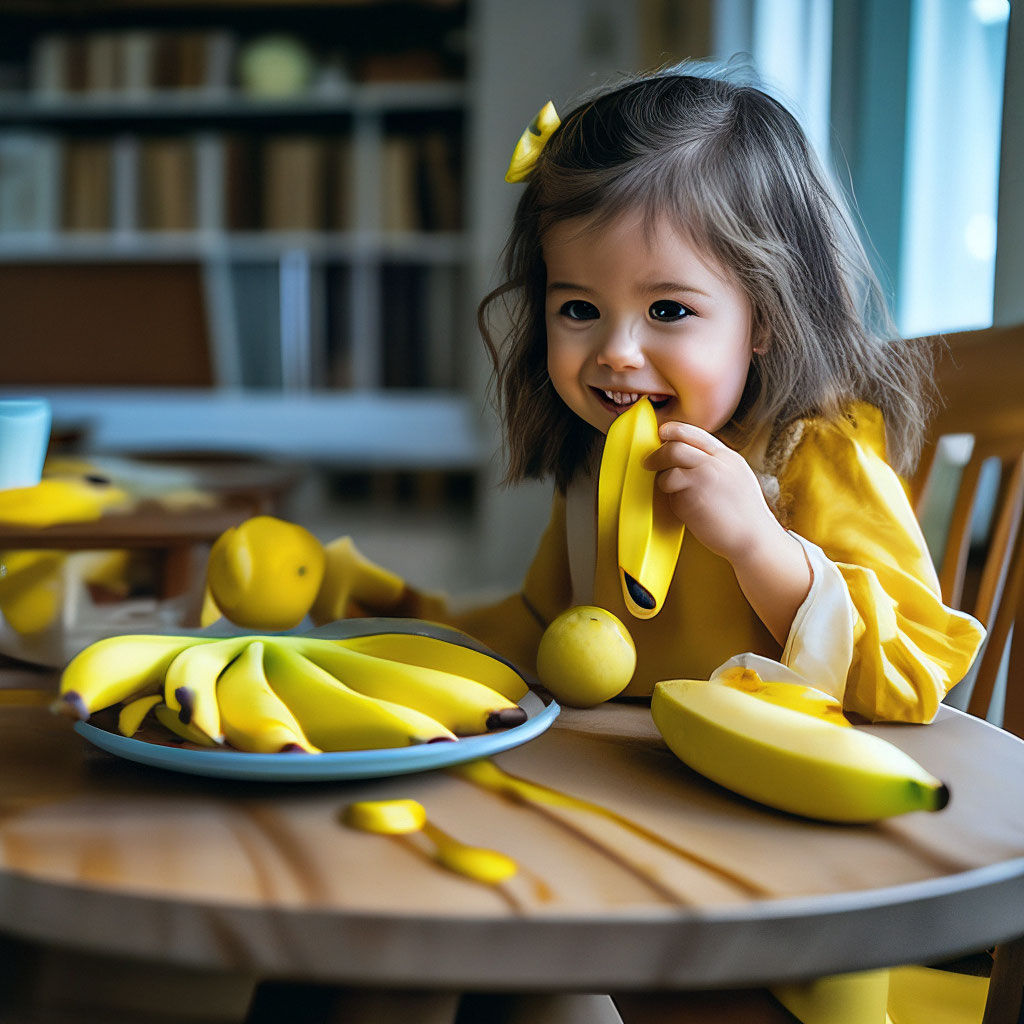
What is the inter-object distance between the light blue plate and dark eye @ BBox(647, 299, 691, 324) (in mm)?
363

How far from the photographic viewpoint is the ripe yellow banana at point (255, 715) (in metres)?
0.50

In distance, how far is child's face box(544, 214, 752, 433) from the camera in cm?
74

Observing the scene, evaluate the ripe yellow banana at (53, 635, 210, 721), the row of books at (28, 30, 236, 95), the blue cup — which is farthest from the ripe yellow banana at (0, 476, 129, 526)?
the row of books at (28, 30, 236, 95)

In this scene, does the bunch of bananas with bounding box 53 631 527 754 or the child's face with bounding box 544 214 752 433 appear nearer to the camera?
the bunch of bananas with bounding box 53 631 527 754

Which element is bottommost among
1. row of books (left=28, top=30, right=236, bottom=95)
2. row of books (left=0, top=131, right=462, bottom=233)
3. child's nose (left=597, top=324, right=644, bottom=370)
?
child's nose (left=597, top=324, right=644, bottom=370)

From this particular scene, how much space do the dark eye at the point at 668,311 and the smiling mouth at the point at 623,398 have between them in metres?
0.06

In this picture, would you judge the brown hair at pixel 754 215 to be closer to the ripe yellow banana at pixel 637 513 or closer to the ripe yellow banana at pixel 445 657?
the ripe yellow banana at pixel 637 513

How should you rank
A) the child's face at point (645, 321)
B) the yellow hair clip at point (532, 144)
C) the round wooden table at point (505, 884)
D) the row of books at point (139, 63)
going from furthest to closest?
the row of books at point (139, 63) → the yellow hair clip at point (532, 144) → the child's face at point (645, 321) → the round wooden table at point (505, 884)

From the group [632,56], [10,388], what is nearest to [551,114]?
[632,56]

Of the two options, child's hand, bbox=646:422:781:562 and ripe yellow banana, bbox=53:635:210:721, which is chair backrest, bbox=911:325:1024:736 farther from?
ripe yellow banana, bbox=53:635:210:721

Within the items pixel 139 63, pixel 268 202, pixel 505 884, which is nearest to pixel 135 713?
pixel 505 884

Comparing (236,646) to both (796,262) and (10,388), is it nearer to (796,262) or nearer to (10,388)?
(796,262)

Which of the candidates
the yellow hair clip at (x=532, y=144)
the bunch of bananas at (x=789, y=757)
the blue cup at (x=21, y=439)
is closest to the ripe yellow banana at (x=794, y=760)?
the bunch of bananas at (x=789, y=757)

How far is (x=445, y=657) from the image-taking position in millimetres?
645
